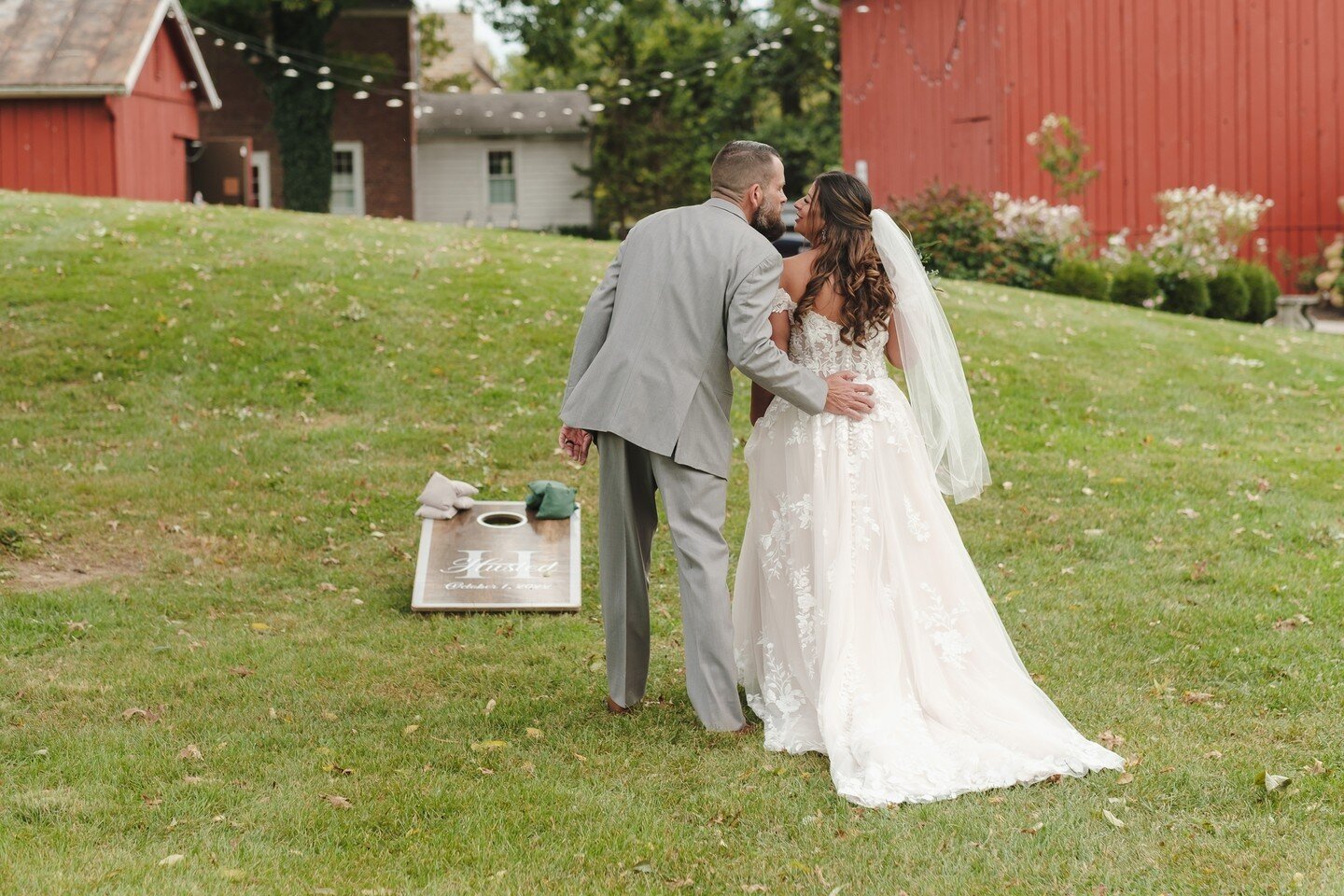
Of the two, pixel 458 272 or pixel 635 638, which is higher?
pixel 458 272

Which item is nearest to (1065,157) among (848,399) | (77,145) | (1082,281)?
(1082,281)

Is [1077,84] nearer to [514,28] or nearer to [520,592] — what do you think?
[514,28]

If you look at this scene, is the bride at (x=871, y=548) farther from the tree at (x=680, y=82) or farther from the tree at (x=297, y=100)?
the tree at (x=297, y=100)

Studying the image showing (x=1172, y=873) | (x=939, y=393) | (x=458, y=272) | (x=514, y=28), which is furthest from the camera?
(x=514, y=28)

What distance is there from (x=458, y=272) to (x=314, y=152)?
59.6 ft

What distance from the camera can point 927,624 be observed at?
4.72 m

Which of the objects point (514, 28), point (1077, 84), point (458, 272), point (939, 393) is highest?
point (514, 28)

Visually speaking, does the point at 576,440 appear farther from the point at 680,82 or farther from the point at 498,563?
the point at 680,82

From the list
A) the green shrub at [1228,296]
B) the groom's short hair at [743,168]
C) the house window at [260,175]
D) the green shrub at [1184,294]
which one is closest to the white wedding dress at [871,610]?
the groom's short hair at [743,168]

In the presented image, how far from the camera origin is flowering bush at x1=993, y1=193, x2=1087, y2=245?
18.0 metres

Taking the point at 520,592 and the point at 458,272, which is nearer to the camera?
the point at 520,592

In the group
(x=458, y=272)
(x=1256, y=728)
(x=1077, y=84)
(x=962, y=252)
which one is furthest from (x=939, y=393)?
(x=1077, y=84)

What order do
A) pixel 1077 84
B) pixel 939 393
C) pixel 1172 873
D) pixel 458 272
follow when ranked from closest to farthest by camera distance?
pixel 1172 873 → pixel 939 393 → pixel 458 272 → pixel 1077 84

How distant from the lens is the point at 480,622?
6.29 meters
